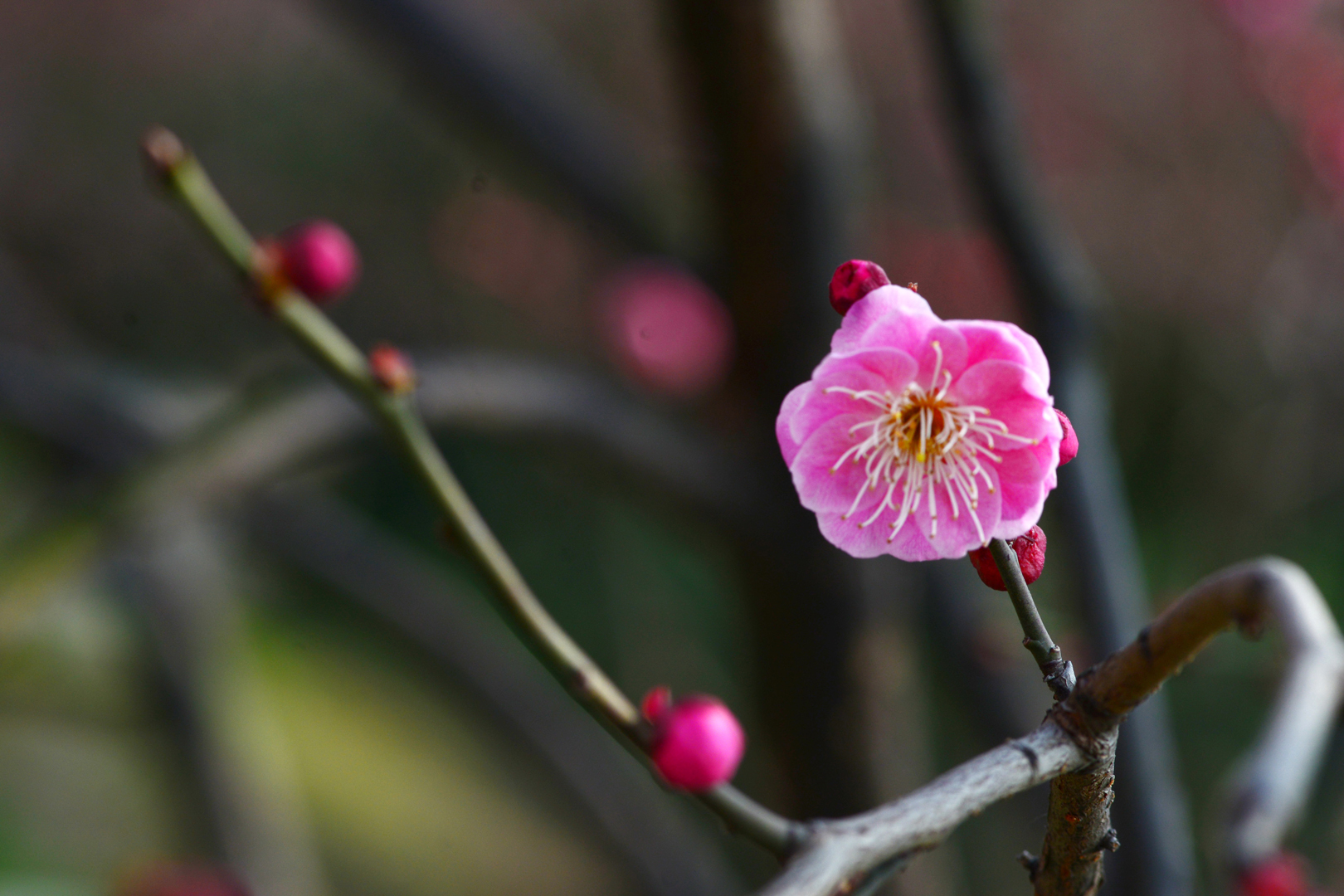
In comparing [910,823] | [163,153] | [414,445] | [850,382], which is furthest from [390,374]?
[910,823]

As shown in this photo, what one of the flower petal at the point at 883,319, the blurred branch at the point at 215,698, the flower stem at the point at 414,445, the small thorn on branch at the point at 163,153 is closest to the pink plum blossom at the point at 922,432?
the flower petal at the point at 883,319

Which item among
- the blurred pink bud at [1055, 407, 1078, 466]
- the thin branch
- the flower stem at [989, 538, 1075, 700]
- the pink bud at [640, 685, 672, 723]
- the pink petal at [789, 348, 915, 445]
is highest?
the pink petal at [789, 348, 915, 445]

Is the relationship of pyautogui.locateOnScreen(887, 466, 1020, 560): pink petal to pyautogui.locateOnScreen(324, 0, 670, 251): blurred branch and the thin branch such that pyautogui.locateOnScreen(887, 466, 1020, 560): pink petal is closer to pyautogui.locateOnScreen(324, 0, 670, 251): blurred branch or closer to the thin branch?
the thin branch

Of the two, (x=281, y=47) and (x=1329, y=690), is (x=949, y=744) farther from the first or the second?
(x=281, y=47)

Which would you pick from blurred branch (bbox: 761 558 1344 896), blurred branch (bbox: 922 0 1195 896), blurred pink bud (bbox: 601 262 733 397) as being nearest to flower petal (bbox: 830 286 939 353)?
blurred branch (bbox: 761 558 1344 896)

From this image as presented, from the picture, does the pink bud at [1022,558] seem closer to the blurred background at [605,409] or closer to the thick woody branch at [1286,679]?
the thick woody branch at [1286,679]

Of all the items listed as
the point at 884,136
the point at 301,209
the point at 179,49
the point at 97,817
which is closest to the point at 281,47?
the point at 179,49
